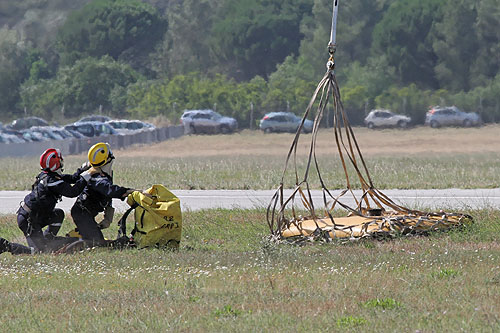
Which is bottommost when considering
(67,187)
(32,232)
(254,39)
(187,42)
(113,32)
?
(32,232)

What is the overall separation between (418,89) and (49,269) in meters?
51.4

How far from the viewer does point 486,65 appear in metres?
59.8

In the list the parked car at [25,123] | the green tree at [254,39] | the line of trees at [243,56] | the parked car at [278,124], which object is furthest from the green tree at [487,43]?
the parked car at [25,123]

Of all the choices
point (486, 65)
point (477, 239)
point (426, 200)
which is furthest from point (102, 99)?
point (477, 239)

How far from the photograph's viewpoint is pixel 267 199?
18016 millimetres

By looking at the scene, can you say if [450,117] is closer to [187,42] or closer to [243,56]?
[243,56]

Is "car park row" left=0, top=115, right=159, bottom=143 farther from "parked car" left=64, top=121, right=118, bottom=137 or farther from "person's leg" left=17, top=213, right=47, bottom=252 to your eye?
"person's leg" left=17, top=213, right=47, bottom=252

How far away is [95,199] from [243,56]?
238ft

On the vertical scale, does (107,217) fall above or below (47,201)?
below

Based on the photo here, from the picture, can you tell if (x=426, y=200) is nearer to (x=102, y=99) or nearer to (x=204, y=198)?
(x=204, y=198)

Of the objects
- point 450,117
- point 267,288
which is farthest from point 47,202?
point 450,117

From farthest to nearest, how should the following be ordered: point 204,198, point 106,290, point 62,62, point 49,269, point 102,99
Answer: point 62,62, point 102,99, point 204,198, point 49,269, point 106,290

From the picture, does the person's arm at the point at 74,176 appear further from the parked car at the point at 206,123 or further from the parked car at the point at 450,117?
the parked car at the point at 206,123

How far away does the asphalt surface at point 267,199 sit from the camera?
1627 cm
